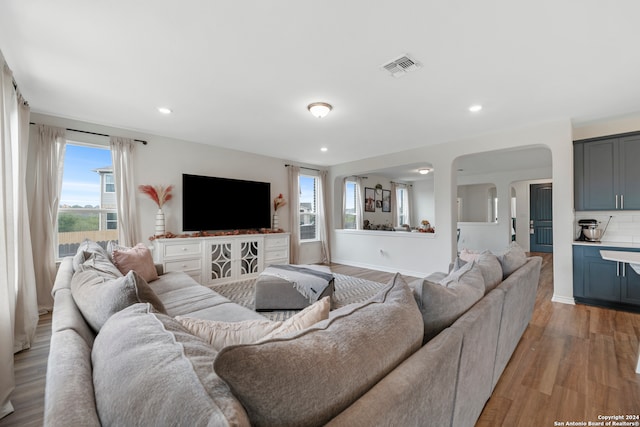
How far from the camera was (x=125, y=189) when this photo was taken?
3.72 m

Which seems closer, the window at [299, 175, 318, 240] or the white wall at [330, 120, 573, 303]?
the white wall at [330, 120, 573, 303]

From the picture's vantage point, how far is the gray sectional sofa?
575mm

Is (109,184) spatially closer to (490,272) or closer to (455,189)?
(490,272)

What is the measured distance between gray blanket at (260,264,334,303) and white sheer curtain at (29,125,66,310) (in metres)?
2.57

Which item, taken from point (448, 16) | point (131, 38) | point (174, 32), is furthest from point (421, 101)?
point (131, 38)

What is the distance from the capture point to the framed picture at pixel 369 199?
7719 mm

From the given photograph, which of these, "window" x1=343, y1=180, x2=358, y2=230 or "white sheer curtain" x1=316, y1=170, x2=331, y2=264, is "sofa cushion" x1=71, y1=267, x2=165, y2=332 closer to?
"white sheer curtain" x1=316, y1=170, x2=331, y2=264

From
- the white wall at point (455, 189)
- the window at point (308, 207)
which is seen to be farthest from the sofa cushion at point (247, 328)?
the window at point (308, 207)

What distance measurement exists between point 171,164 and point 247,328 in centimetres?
400

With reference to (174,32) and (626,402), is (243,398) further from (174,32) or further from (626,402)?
(626,402)

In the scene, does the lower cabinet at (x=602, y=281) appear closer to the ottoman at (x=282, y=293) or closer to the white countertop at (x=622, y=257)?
the white countertop at (x=622, y=257)

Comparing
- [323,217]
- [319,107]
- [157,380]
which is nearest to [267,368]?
[157,380]

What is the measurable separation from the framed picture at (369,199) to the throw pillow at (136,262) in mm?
5763

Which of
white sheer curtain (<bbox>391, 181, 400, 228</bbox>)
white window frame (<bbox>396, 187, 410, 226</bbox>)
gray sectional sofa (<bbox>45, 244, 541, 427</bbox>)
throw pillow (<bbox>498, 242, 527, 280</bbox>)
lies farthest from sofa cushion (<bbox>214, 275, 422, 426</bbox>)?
white window frame (<bbox>396, 187, 410, 226</bbox>)
